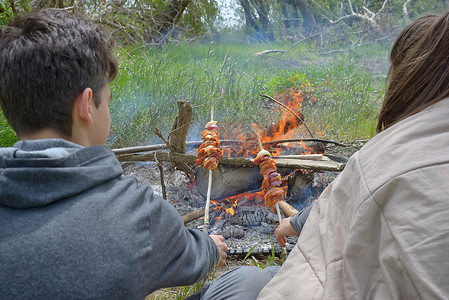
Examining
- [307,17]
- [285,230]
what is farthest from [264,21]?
[285,230]

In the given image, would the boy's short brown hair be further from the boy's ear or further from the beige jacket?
the beige jacket

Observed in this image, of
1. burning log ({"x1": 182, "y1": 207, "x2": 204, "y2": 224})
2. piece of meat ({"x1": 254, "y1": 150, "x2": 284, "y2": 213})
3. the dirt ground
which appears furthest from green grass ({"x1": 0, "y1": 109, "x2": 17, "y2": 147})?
piece of meat ({"x1": 254, "y1": 150, "x2": 284, "y2": 213})

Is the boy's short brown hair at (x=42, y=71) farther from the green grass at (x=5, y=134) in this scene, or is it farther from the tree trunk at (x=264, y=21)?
the tree trunk at (x=264, y=21)

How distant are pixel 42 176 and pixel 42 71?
15.3 inches

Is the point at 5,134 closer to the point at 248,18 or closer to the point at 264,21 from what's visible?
the point at 248,18

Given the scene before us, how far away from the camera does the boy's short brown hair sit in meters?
1.05

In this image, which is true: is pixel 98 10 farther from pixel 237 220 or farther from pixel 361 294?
pixel 361 294

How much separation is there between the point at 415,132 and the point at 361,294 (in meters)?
0.39

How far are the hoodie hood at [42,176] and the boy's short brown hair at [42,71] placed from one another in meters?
0.21

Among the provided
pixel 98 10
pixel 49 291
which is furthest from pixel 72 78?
pixel 98 10

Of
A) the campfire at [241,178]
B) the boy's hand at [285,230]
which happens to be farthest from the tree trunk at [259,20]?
the boy's hand at [285,230]

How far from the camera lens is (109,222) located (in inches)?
33.8

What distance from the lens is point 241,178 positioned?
3.21 m

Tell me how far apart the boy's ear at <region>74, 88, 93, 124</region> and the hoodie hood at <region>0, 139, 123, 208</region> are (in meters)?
0.23
